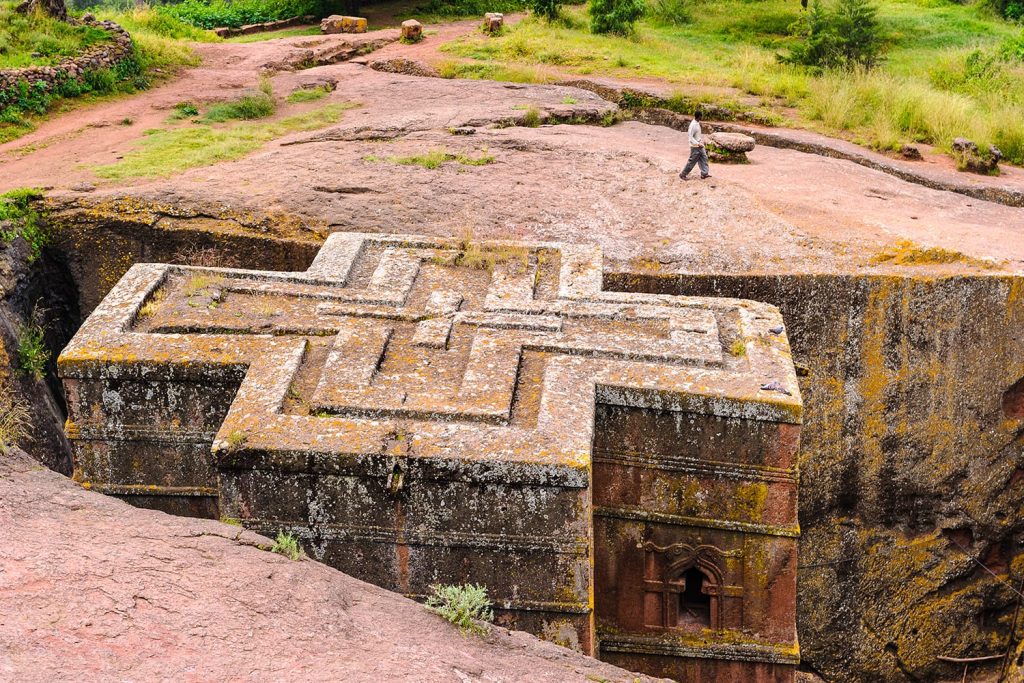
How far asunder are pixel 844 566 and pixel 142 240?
7.32 m

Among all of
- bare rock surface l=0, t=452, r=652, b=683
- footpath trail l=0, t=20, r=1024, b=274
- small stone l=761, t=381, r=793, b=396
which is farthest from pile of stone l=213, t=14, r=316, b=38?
small stone l=761, t=381, r=793, b=396

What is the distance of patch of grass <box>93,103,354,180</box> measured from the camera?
10.4m

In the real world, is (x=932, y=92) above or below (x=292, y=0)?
below

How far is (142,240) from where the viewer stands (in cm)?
879

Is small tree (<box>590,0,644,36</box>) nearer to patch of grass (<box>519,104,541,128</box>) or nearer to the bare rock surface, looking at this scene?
patch of grass (<box>519,104,541,128</box>)

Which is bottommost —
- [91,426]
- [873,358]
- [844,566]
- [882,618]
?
[882,618]

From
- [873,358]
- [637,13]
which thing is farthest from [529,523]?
[637,13]

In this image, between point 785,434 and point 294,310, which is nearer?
point 785,434

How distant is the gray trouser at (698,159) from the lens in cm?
1039

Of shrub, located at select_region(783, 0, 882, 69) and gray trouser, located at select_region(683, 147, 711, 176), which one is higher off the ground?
shrub, located at select_region(783, 0, 882, 69)

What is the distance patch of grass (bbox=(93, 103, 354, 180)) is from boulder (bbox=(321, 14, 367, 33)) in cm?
682

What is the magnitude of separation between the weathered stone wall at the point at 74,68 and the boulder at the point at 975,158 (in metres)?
12.6

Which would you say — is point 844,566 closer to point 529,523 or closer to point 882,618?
point 882,618

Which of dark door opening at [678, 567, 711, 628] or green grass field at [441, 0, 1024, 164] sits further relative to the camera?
green grass field at [441, 0, 1024, 164]
